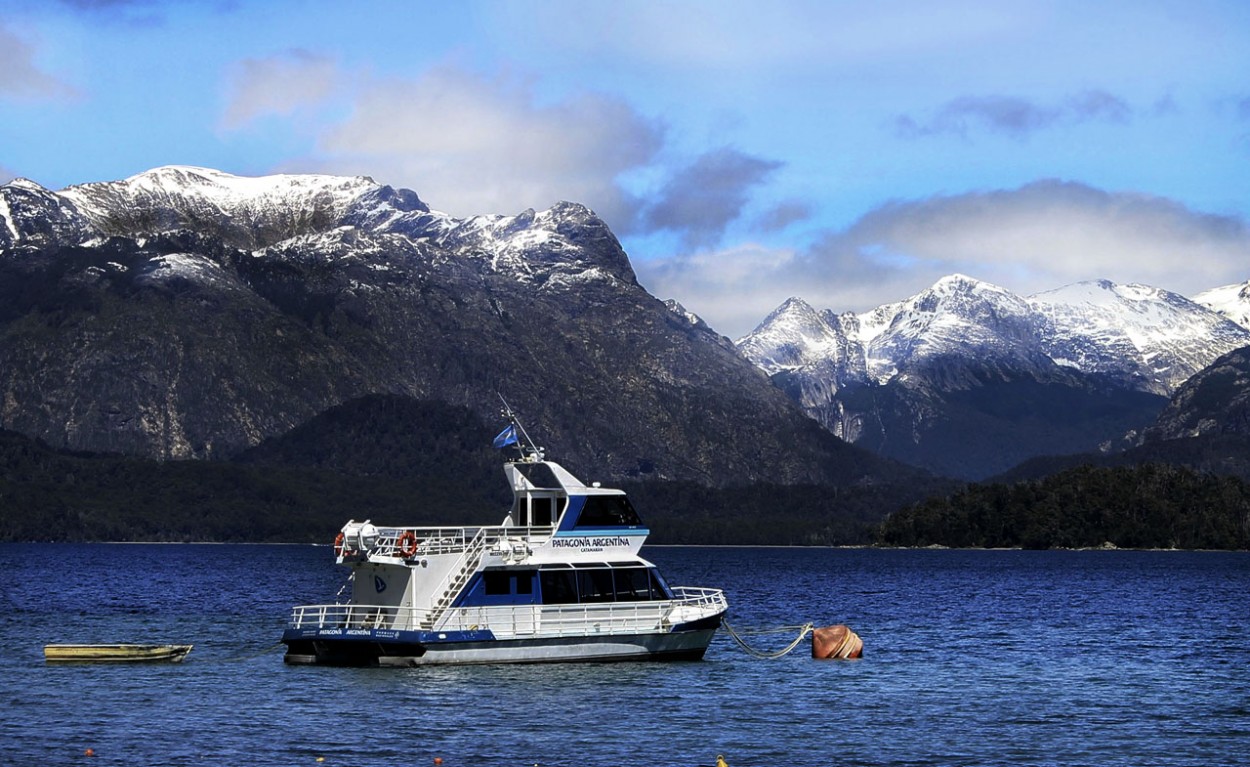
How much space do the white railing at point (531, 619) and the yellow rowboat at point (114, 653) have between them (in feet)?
25.3

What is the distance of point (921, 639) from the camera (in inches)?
4402

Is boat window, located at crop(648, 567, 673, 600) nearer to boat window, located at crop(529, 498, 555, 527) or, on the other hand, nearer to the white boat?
the white boat

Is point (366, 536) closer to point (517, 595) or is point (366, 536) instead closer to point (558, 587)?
point (517, 595)

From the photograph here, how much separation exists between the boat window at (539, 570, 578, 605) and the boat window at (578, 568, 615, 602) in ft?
1.23

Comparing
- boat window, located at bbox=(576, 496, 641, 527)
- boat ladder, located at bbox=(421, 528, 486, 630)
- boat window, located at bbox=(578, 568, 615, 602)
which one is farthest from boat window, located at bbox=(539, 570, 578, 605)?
boat ladder, located at bbox=(421, 528, 486, 630)

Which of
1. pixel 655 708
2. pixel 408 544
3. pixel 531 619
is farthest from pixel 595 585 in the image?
pixel 655 708

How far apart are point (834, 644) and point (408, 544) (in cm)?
2627

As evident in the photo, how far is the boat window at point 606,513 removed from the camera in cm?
8138

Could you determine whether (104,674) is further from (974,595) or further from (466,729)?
(974,595)

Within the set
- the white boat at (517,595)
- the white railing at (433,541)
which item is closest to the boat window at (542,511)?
the white boat at (517,595)

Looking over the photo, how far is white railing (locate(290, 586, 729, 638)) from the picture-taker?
254ft

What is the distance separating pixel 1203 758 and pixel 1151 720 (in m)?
9.80

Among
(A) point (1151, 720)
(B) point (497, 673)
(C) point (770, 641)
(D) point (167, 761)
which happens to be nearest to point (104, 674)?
(B) point (497, 673)

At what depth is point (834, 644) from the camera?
3649 inches
